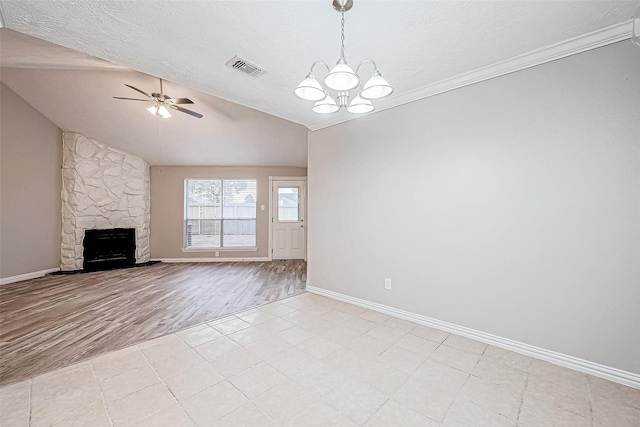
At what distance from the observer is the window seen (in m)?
6.60

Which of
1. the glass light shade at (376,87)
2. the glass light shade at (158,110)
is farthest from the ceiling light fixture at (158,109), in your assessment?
the glass light shade at (376,87)

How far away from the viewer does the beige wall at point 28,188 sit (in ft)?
13.7

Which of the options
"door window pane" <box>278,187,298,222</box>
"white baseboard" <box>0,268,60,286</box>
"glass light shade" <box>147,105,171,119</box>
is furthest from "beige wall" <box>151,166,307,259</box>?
"glass light shade" <box>147,105,171,119</box>

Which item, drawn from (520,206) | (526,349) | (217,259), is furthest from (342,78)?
(217,259)

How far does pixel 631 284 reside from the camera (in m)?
1.78

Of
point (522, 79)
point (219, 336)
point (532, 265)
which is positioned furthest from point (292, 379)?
point (522, 79)

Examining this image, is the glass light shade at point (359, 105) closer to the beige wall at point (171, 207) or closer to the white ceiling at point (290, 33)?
the white ceiling at point (290, 33)

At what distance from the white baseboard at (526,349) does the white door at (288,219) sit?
3.71m

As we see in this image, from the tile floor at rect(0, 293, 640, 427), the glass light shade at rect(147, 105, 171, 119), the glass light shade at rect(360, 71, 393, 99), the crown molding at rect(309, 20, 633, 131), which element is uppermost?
the glass light shade at rect(147, 105, 171, 119)

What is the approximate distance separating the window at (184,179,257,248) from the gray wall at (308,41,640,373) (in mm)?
4198

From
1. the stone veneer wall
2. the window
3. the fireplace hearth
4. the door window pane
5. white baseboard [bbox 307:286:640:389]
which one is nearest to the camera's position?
white baseboard [bbox 307:286:640:389]

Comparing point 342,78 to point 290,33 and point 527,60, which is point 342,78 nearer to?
point 290,33

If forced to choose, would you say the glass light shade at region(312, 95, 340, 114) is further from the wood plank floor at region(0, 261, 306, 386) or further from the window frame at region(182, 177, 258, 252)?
the window frame at region(182, 177, 258, 252)

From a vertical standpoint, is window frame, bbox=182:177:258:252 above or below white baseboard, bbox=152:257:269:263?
above
